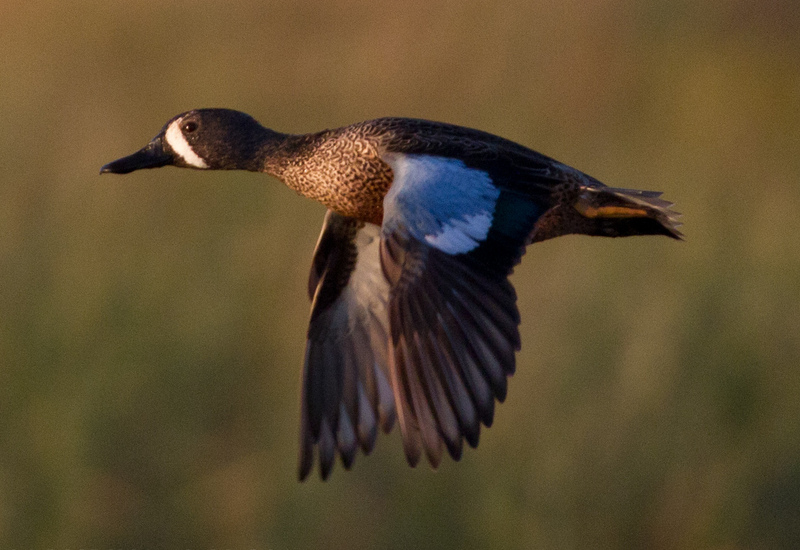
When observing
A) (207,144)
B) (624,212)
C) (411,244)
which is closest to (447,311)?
(411,244)

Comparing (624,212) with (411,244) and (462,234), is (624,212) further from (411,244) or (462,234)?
(411,244)

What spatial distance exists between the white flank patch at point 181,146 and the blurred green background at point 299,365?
741 mm

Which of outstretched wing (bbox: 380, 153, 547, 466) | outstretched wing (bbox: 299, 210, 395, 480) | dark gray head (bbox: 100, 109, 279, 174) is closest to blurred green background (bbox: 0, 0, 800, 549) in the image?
outstretched wing (bbox: 299, 210, 395, 480)

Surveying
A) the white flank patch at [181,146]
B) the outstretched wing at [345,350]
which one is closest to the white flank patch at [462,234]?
the outstretched wing at [345,350]

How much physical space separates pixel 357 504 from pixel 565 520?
0.84 m

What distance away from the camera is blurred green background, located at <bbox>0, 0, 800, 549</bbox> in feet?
19.5

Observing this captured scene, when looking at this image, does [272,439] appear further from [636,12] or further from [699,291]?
[636,12]

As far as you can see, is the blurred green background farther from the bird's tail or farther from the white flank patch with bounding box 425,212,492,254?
the white flank patch with bounding box 425,212,492,254

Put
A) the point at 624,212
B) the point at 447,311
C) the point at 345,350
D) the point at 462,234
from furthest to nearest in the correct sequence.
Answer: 1. the point at 345,350
2. the point at 624,212
3. the point at 462,234
4. the point at 447,311

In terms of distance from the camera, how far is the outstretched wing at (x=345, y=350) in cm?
579

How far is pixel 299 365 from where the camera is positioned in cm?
638

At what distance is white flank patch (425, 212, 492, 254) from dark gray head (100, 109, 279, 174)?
1.31 meters

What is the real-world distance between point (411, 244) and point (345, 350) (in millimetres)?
1231

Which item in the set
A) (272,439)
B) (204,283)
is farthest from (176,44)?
(272,439)
